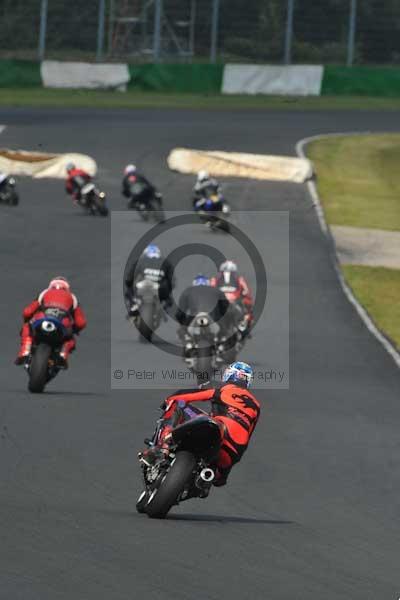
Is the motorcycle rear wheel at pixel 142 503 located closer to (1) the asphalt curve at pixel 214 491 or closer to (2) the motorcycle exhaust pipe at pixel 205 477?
(1) the asphalt curve at pixel 214 491

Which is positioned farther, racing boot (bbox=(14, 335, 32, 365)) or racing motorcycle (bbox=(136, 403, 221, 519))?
racing boot (bbox=(14, 335, 32, 365))

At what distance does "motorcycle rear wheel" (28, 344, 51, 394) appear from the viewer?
18078mm

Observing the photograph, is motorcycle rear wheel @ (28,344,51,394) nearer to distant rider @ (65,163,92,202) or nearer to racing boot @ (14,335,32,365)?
racing boot @ (14,335,32,365)

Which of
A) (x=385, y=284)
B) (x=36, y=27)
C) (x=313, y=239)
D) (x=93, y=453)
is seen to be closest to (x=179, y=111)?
(x=36, y=27)

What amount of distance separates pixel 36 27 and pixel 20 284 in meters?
36.1

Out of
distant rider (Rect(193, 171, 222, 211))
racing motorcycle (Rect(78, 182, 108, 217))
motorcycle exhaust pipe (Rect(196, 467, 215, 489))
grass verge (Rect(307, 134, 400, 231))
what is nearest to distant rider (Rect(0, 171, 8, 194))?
racing motorcycle (Rect(78, 182, 108, 217))

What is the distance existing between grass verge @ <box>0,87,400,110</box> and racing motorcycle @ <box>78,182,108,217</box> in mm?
21393

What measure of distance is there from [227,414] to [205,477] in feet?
2.73

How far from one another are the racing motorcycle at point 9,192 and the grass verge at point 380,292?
10.5m

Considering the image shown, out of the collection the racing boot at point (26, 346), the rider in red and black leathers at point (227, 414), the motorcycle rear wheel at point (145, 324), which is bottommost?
the motorcycle rear wheel at point (145, 324)

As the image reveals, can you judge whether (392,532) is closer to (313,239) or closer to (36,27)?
(313,239)

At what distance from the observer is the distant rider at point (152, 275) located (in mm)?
24547

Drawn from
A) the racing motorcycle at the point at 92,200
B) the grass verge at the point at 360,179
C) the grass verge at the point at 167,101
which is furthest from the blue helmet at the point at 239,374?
the grass verge at the point at 167,101

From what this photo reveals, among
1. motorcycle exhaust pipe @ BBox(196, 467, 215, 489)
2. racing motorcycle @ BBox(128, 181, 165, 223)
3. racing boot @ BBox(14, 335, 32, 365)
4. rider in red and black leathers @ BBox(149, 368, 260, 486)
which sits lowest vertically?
racing motorcycle @ BBox(128, 181, 165, 223)
